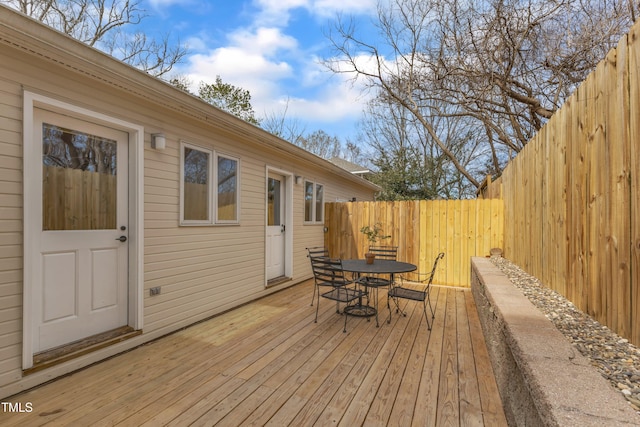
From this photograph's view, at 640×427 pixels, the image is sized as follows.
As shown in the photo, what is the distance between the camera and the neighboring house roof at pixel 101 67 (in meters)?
2.10

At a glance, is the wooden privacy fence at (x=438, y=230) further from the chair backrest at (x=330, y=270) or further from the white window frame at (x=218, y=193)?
the white window frame at (x=218, y=193)

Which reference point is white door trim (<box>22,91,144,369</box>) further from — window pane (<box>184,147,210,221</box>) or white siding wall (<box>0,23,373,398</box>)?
window pane (<box>184,147,210,221</box>)

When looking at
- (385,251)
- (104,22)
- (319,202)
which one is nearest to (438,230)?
(385,251)

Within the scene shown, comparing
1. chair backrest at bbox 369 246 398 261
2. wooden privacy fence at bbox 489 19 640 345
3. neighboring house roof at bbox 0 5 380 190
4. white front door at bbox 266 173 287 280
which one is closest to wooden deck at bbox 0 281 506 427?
wooden privacy fence at bbox 489 19 640 345

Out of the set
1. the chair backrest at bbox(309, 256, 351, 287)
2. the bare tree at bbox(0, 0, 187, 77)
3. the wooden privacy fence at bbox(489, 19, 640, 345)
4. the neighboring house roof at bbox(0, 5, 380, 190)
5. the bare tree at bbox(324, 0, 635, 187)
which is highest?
the bare tree at bbox(0, 0, 187, 77)

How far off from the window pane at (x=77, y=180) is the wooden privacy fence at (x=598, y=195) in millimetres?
3913

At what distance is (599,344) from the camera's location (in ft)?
5.37

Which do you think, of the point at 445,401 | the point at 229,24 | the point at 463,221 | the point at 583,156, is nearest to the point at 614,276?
the point at 583,156

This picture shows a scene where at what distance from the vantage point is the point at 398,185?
1414 centimetres

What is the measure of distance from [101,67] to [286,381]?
297 centimetres

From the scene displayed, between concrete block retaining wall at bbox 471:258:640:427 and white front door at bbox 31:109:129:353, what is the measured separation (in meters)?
3.36

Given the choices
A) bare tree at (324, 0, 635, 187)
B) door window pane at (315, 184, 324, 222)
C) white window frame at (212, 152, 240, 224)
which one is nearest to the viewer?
white window frame at (212, 152, 240, 224)

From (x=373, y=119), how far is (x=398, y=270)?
12.7 m

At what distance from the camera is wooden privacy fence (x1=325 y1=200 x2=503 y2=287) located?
5.89m
